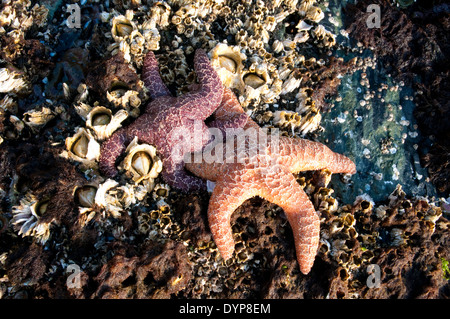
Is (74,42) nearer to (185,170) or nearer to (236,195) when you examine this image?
(185,170)

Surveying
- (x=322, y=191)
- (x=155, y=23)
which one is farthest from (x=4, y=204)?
(x=322, y=191)

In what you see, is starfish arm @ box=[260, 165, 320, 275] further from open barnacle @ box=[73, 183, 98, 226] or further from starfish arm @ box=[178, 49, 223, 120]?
open barnacle @ box=[73, 183, 98, 226]

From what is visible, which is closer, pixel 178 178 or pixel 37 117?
pixel 178 178

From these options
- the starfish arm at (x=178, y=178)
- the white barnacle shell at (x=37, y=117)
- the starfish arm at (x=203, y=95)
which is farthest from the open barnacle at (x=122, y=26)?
the starfish arm at (x=178, y=178)

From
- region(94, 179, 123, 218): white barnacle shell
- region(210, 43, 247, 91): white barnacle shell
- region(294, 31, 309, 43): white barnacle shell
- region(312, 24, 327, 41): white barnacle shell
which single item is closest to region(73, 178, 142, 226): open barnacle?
region(94, 179, 123, 218): white barnacle shell

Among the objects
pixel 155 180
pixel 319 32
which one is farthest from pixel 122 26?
pixel 319 32

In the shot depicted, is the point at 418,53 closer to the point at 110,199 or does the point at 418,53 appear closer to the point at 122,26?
the point at 122,26

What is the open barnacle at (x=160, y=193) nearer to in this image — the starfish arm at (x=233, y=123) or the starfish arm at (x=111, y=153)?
the starfish arm at (x=111, y=153)
